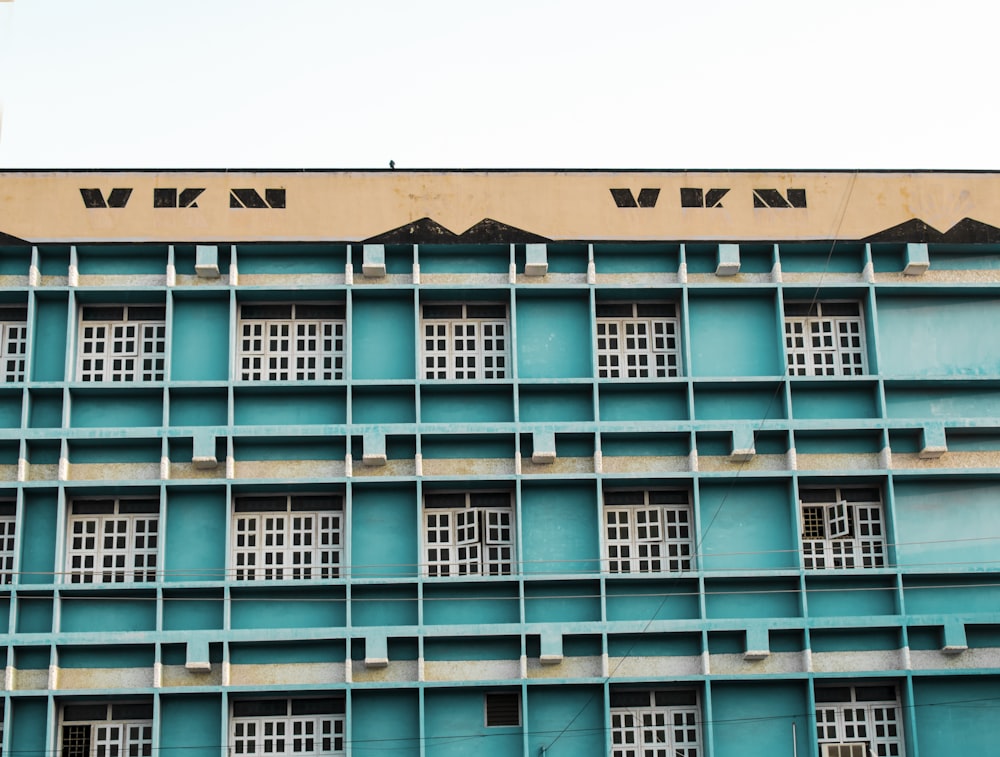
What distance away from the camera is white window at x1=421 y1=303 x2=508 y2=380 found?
25.1m

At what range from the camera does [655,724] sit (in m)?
23.7

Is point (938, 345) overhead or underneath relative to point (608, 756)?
overhead

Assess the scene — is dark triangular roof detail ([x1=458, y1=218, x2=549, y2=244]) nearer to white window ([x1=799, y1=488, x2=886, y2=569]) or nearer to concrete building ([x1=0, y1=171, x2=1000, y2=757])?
concrete building ([x1=0, y1=171, x2=1000, y2=757])

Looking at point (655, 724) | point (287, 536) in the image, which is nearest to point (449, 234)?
point (287, 536)

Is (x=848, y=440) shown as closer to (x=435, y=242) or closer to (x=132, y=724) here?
(x=435, y=242)

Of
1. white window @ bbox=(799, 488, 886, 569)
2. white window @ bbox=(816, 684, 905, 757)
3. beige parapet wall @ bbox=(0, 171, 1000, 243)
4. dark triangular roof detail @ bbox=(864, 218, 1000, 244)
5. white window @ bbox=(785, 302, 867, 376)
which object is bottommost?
white window @ bbox=(816, 684, 905, 757)

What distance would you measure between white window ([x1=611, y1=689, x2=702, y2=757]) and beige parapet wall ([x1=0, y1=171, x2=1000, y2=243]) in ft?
26.2

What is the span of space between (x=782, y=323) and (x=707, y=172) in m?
3.05

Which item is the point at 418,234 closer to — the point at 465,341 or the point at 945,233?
the point at 465,341

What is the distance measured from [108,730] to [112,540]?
3.12 meters

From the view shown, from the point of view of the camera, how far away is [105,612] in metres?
23.4

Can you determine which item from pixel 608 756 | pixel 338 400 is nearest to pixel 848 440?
pixel 608 756

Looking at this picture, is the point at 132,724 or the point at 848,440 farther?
the point at 848,440

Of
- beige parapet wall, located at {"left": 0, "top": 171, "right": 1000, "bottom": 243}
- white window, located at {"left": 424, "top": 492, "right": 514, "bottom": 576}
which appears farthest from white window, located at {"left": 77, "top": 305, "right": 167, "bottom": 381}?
white window, located at {"left": 424, "top": 492, "right": 514, "bottom": 576}
